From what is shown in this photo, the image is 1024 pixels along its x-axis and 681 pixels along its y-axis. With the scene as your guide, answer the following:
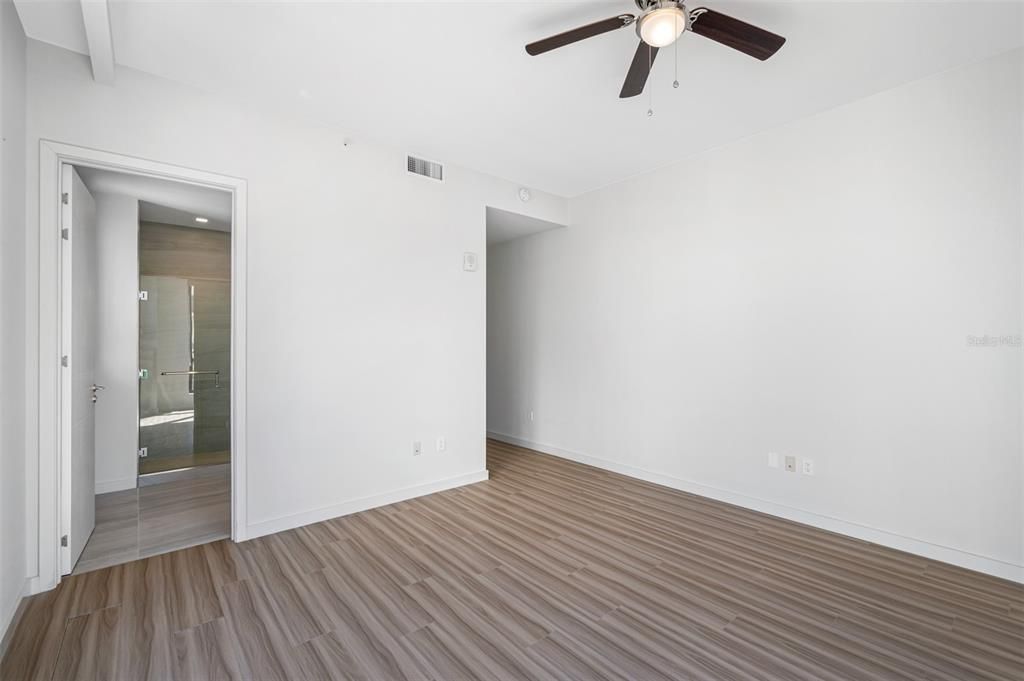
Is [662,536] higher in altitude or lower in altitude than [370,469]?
lower

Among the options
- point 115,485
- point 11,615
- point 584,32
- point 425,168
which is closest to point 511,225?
point 425,168

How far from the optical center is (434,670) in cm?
183

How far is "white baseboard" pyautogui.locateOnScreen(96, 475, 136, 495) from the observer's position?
3.87 m

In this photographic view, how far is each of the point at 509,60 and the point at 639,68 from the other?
0.79 metres

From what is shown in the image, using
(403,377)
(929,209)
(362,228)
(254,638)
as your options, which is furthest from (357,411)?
(929,209)

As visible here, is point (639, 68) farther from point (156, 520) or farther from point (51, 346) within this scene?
point (156, 520)

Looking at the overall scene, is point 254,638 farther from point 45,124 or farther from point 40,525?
point 45,124

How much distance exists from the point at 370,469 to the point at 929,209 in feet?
13.8

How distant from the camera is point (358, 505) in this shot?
3.49 metres

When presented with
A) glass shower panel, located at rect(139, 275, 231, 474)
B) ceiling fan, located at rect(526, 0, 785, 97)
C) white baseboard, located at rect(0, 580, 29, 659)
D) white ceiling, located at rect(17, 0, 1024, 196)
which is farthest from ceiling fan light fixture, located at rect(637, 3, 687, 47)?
glass shower panel, located at rect(139, 275, 231, 474)

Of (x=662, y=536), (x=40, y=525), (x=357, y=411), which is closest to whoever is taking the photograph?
(x=40, y=525)

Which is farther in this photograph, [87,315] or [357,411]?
[357,411]

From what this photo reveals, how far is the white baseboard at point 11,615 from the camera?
6.38ft

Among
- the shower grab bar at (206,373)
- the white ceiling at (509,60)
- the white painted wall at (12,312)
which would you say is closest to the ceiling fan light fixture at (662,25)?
the white ceiling at (509,60)
